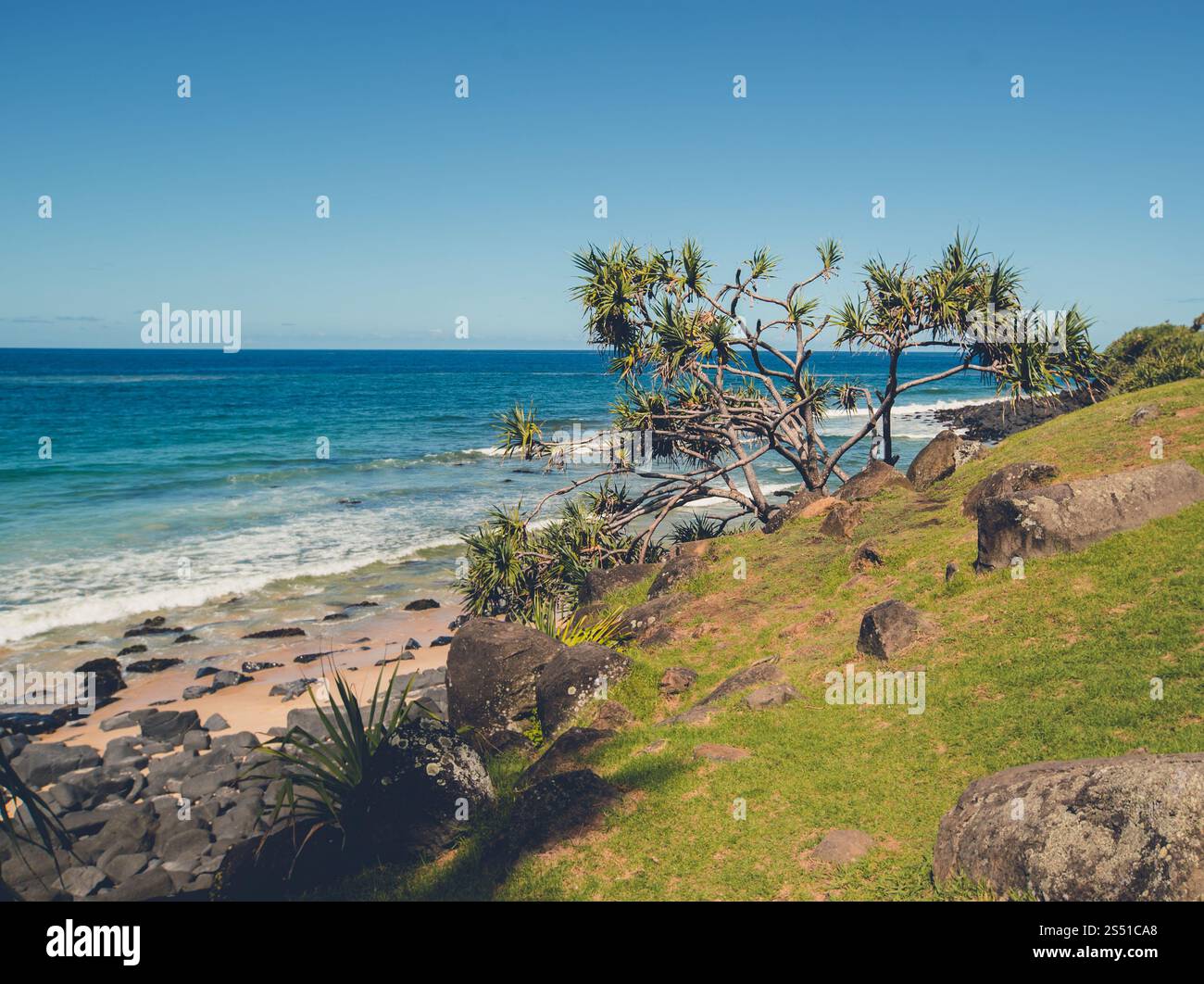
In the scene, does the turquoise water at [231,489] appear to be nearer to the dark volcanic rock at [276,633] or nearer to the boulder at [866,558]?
the dark volcanic rock at [276,633]

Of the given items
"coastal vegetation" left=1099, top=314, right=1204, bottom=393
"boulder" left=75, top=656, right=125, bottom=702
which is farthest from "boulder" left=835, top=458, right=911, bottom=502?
"boulder" left=75, top=656, right=125, bottom=702

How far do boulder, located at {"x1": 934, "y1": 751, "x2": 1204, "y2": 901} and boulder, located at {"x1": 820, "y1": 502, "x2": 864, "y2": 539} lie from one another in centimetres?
1138

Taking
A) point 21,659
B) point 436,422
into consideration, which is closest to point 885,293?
point 21,659

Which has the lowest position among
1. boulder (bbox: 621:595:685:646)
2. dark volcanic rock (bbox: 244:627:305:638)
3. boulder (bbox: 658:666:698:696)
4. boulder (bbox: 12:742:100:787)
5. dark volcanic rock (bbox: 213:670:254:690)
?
boulder (bbox: 12:742:100:787)

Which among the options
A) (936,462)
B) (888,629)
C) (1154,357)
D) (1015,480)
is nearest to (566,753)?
(888,629)

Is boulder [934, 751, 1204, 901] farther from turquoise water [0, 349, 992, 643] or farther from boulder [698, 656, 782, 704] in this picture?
turquoise water [0, 349, 992, 643]

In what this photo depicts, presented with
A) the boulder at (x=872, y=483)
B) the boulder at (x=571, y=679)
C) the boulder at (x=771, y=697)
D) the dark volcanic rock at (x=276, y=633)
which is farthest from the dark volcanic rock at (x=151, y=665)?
the boulder at (x=872, y=483)

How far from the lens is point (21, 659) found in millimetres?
22047

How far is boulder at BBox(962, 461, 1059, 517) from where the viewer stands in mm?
14906

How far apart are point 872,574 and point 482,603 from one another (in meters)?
9.56

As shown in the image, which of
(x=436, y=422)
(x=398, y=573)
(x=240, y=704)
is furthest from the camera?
(x=436, y=422)

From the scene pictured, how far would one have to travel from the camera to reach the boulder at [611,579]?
20078mm
